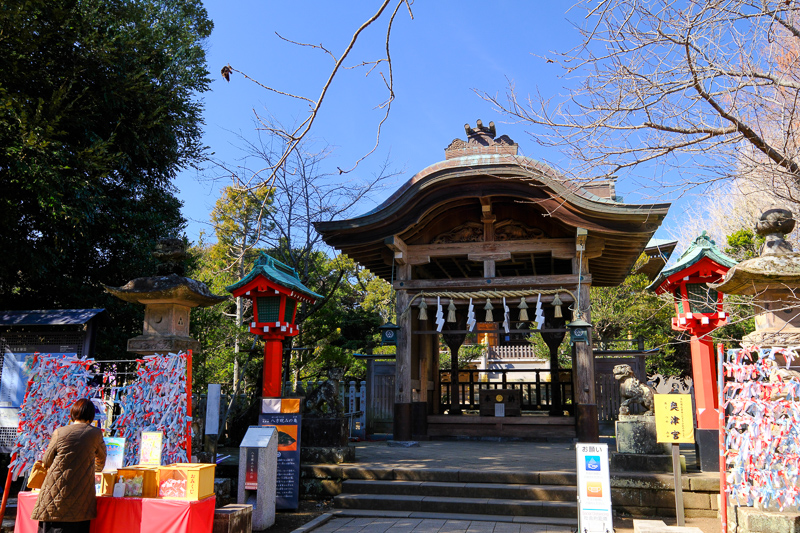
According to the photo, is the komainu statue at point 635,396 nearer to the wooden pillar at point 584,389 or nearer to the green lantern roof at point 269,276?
the wooden pillar at point 584,389

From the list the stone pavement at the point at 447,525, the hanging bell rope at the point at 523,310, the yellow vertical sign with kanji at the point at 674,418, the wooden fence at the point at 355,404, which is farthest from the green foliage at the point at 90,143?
the yellow vertical sign with kanji at the point at 674,418

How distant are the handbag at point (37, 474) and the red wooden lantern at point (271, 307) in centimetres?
485

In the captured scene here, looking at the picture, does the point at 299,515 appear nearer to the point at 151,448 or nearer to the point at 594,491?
the point at 151,448

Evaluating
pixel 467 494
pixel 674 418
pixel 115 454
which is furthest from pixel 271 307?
pixel 674 418

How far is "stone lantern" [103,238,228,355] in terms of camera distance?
272 inches

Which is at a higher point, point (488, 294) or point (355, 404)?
point (488, 294)

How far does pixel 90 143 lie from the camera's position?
10789 mm

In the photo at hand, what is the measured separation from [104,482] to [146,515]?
1.79ft

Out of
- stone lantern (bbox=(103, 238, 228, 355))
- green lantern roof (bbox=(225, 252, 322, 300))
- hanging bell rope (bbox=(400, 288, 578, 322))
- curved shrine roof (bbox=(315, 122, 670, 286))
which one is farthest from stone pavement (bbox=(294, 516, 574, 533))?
A: curved shrine roof (bbox=(315, 122, 670, 286))

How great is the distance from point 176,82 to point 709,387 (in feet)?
41.7

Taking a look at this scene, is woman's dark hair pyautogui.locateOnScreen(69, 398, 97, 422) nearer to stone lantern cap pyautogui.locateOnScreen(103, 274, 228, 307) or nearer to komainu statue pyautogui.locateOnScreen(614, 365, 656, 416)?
stone lantern cap pyautogui.locateOnScreen(103, 274, 228, 307)

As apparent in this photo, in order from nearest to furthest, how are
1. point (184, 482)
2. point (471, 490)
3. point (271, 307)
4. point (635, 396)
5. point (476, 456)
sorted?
point (184, 482) < point (471, 490) < point (635, 396) < point (476, 456) < point (271, 307)

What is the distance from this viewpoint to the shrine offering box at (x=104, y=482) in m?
4.79

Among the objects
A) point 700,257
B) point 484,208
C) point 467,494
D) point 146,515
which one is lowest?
point 467,494
